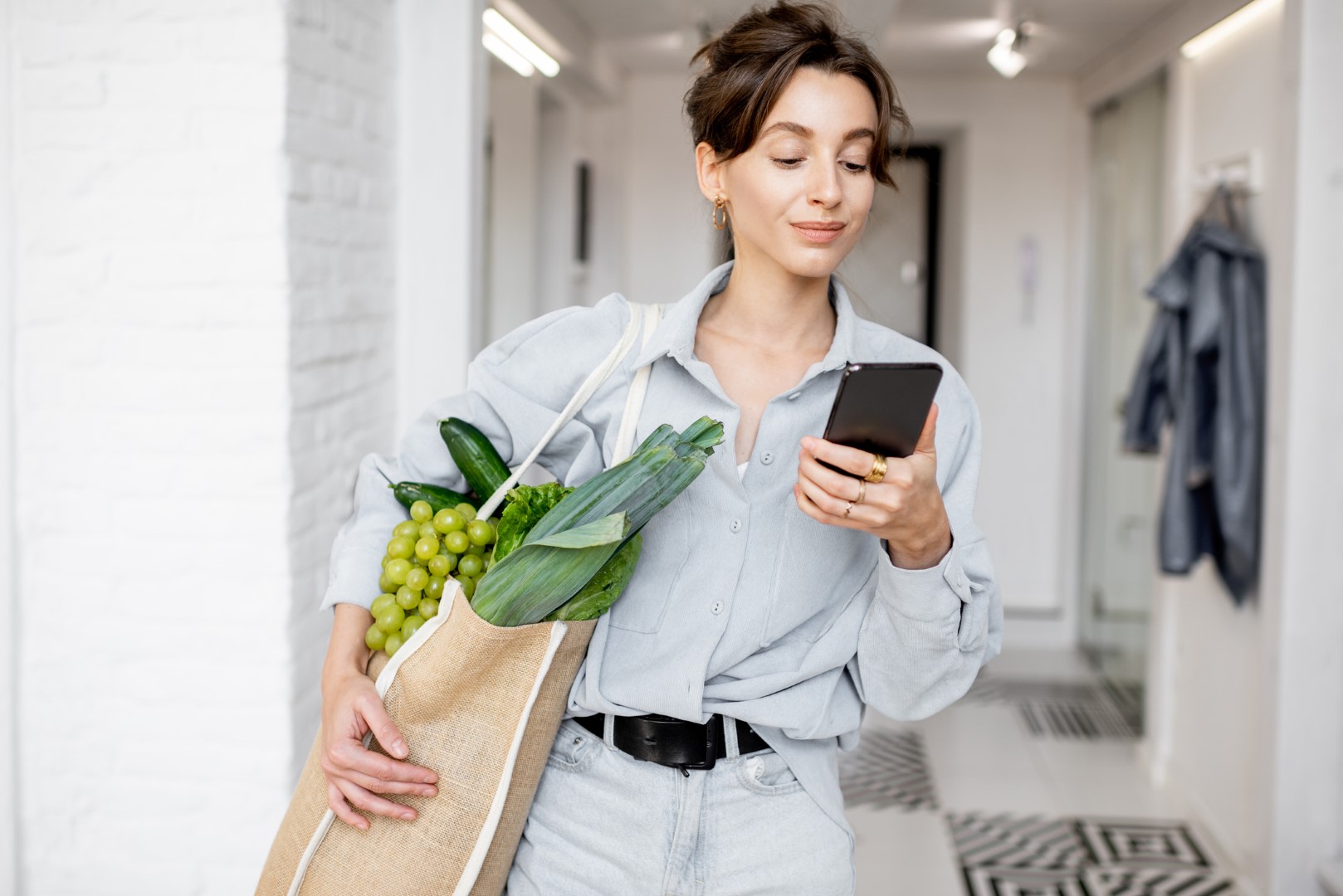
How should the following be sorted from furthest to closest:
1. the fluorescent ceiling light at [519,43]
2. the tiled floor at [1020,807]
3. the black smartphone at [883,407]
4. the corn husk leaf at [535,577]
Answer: the fluorescent ceiling light at [519,43]
the tiled floor at [1020,807]
the corn husk leaf at [535,577]
the black smartphone at [883,407]

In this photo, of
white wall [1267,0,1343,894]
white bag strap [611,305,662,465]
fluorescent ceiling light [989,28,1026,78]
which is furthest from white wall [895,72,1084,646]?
white bag strap [611,305,662,465]

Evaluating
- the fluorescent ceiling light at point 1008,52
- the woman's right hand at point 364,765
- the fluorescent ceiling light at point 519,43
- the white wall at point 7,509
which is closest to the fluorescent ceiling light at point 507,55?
the fluorescent ceiling light at point 519,43

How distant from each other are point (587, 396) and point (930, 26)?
380cm

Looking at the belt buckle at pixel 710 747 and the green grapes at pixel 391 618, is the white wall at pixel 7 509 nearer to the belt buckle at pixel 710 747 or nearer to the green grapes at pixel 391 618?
the green grapes at pixel 391 618

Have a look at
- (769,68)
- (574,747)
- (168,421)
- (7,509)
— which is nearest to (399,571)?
(574,747)

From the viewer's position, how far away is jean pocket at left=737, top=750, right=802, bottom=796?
129 cm

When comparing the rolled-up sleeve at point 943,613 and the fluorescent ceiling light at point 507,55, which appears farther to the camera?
the fluorescent ceiling light at point 507,55

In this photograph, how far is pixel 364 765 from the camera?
1.21 meters

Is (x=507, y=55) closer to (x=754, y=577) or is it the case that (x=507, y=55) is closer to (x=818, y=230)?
(x=818, y=230)

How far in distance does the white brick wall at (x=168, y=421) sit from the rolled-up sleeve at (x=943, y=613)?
1.35m

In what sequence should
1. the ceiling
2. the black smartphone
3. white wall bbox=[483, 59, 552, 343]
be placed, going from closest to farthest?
1. the black smartphone
2. the ceiling
3. white wall bbox=[483, 59, 552, 343]

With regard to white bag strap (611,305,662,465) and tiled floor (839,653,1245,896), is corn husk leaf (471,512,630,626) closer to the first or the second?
white bag strap (611,305,662,465)

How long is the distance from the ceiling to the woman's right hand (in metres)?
2.89

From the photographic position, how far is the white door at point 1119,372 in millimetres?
4633
